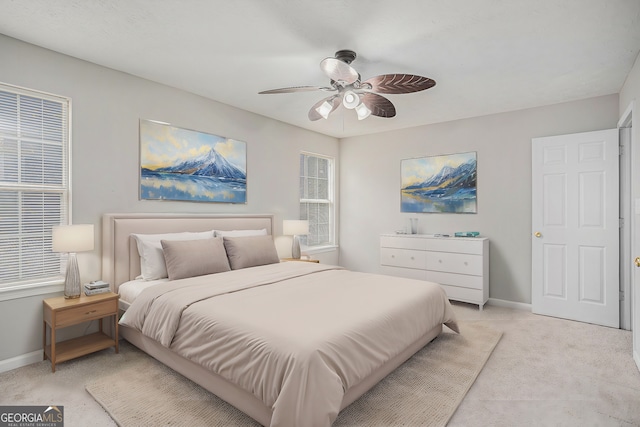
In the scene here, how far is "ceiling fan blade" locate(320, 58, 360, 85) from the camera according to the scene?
232cm

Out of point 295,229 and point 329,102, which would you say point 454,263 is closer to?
point 295,229

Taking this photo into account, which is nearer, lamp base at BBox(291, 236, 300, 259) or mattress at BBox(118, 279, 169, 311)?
mattress at BBox(118, 279, 169, 311)

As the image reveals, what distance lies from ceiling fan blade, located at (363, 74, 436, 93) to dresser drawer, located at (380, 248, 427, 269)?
2.67 m

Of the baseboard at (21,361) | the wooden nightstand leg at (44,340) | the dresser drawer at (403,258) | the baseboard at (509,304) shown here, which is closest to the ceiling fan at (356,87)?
the dresser drawer at (403,258)

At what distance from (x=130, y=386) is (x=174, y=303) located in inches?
24.6

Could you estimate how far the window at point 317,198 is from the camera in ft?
17.8

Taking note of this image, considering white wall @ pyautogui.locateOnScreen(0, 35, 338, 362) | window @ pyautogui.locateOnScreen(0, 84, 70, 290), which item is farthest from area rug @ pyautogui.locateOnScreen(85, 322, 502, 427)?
window @ pyautogui.locateOnScreen(0, 84, 70, 290)

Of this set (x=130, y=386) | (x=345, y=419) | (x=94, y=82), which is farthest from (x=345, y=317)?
(x=94, y=82)

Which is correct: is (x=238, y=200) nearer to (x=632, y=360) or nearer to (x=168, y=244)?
(x=168, y=244)

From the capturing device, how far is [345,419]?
200cm

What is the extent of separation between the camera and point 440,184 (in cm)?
493

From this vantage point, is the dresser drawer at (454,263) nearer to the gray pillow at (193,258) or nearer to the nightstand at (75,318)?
the gray pillow at (193,258)

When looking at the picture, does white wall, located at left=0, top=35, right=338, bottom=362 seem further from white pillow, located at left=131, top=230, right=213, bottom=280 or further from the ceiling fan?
the ceiling fan

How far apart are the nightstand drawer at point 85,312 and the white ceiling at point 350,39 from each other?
6.79 feet
